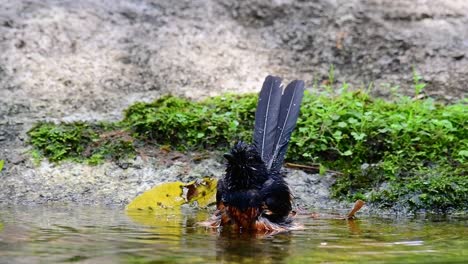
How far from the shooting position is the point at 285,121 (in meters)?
5.82

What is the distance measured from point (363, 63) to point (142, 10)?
2776mm

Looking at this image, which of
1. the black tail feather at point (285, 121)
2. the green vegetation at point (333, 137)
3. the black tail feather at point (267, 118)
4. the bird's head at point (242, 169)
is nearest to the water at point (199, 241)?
the bird's head at point (242, 169)

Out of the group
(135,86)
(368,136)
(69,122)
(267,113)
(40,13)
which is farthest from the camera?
(40,13)

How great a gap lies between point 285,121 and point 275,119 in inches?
3.2

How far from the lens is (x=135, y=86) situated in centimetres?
805

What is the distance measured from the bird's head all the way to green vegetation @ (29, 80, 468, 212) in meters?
1.43

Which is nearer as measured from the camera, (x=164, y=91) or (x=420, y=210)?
(x=420, y=210)

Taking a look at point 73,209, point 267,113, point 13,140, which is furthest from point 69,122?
point 267,113

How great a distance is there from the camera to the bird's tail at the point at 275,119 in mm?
5668

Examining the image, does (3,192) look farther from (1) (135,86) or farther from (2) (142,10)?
(2) (142,10)

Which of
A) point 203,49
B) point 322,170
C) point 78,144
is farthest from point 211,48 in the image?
point 322,170

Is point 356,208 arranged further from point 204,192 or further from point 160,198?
point 160,198

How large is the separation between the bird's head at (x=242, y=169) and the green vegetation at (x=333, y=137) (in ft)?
4.68

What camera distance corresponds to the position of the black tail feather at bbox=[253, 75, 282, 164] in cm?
568
